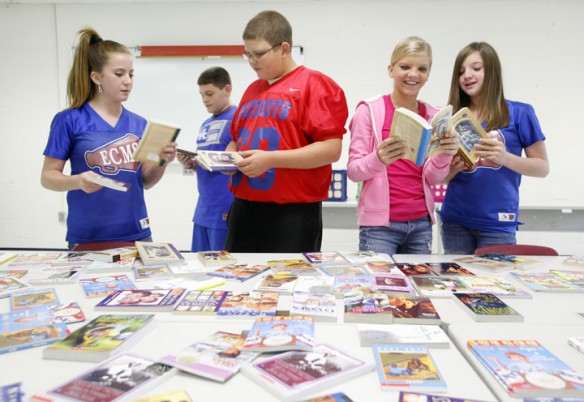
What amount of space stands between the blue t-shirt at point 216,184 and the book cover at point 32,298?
4.66 feet

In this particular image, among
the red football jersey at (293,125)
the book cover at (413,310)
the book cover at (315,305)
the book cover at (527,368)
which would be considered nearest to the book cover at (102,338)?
the book cover at (315,305)

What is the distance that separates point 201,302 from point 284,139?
0.85 metres

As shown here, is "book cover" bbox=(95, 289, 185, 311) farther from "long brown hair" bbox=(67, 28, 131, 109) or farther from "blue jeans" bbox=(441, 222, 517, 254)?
"blue jeans" bbox=(441, 222, 517, 254)

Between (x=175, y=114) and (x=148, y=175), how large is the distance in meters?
2.63

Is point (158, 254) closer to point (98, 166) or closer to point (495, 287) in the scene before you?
point (98, 166)

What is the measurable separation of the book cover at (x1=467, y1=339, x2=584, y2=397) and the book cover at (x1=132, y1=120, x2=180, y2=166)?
1.40m

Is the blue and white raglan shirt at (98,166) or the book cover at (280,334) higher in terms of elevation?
the blue and white raglan shirt at (98,166)

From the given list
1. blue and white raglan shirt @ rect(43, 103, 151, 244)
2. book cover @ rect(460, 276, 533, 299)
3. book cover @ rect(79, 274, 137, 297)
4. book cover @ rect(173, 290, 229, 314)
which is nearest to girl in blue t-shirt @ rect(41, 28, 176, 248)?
blue and white raglan shirt @ rect(43, 103, 151, 244)

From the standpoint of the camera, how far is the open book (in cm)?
156

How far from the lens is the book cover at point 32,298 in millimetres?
1210

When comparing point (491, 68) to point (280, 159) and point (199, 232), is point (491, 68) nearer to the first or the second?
point (280, 159)

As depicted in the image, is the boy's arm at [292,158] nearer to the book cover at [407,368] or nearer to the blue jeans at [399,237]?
the blue jeans at [399,237]

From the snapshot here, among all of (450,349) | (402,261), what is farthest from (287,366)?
(402,261)

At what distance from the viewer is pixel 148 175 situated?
2.14 metres
